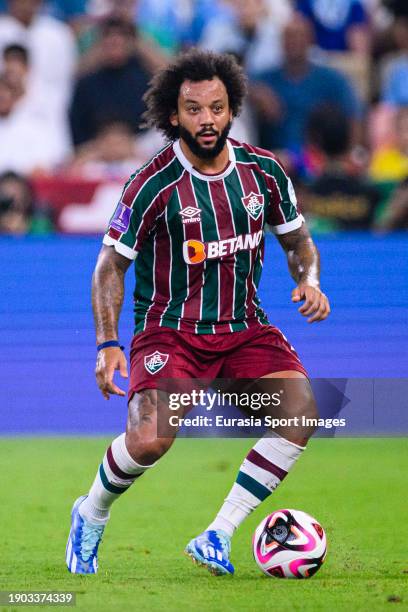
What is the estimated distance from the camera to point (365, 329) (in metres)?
8.59

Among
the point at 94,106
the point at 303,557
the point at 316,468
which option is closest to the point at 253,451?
the point at 303,557

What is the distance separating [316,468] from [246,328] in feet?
7.56

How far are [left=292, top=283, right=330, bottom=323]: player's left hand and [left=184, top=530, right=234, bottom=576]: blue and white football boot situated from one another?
36.5 inches

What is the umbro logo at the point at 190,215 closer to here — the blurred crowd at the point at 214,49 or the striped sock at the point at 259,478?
the striped sock at the point at 259,478

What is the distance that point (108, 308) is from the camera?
4922 mm

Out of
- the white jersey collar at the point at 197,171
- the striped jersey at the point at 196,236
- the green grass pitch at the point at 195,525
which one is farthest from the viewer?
the white jersey collar at the point at 197,171

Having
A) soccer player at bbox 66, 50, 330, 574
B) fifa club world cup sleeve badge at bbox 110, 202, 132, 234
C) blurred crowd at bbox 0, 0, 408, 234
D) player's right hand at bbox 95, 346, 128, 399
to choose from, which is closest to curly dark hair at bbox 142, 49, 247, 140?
soccer player at bbox 66, 50, 330, 574

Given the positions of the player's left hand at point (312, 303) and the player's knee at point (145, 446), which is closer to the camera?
the player's knee at point (145, 446)

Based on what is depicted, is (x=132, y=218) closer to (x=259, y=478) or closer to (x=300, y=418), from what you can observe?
(x=300, y=418)

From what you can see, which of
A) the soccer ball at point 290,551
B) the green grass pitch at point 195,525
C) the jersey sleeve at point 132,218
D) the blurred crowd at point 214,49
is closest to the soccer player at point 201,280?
the jersey sleeve at point 132,218

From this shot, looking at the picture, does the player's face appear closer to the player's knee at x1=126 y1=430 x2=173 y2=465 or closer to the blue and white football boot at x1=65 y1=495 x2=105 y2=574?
the player's knee at x1=126 y1=430 x2=173 y2=465

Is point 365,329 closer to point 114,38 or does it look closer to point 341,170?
point 341,170

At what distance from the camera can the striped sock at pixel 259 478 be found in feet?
16.4

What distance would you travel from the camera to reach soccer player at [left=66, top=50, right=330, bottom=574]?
4.95m
